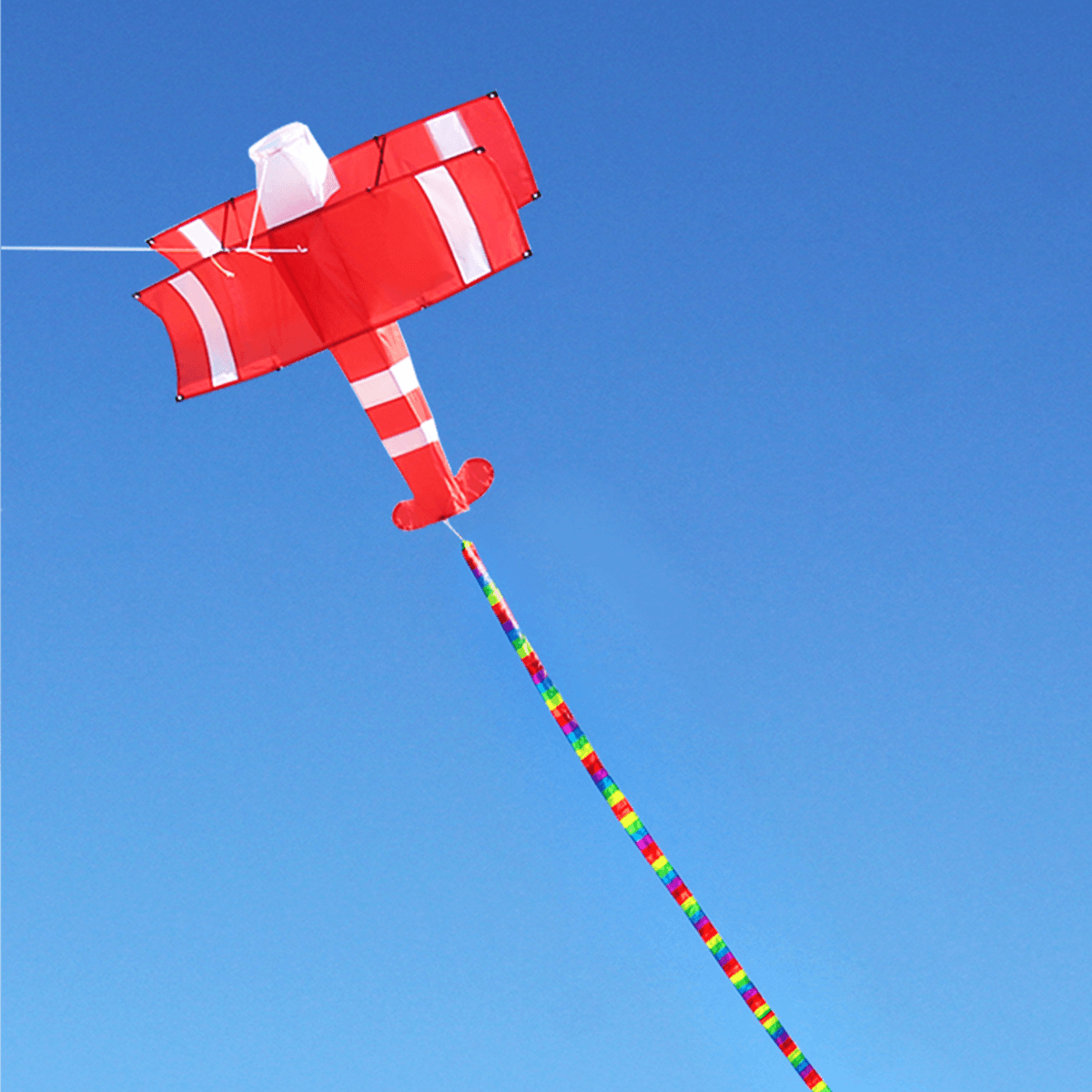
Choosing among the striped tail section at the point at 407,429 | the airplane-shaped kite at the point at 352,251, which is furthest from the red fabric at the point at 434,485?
the airplane-shaped kite at the point at 352,251

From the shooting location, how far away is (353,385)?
49.1ft

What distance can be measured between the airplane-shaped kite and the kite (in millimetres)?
Answer: 13

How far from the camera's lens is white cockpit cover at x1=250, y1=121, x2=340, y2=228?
13.5m

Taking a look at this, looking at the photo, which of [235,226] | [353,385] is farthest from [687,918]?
[235,226]

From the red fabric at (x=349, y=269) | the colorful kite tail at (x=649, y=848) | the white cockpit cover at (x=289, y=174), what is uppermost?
the white cockpit cover at (x=289, y=174)

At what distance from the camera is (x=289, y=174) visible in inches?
533

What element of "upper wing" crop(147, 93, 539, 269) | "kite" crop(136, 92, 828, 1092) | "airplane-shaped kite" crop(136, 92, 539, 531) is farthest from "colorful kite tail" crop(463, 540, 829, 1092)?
"upper wing" crop(147, 93, 539, 269)

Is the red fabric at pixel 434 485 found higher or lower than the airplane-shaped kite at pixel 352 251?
lower

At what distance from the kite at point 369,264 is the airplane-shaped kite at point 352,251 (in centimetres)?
1

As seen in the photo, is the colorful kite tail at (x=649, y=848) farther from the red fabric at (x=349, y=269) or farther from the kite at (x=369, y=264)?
the red fabric at (x=349, y=269)

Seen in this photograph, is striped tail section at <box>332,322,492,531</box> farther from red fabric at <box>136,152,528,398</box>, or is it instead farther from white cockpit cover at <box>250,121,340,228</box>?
white cockpit cover at <box>250,121,340,228</box>

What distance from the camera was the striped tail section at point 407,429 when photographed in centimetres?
1470

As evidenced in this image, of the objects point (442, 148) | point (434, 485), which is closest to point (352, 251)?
point (442, 148)

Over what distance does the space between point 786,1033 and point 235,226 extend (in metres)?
10.3
